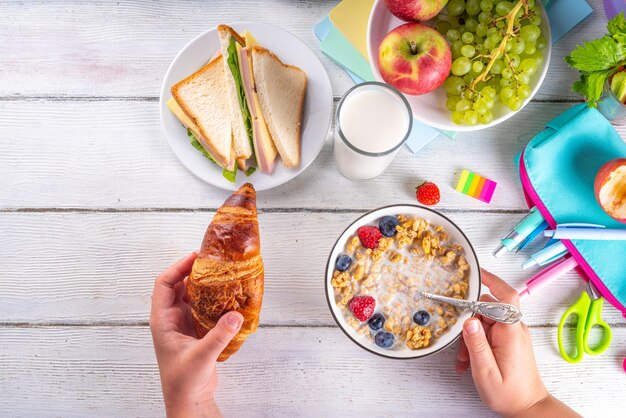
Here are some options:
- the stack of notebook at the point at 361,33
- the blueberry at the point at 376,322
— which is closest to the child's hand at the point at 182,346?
the blueberry at the point at 376,322

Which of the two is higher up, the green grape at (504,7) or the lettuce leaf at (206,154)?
the green grape at (504,7)

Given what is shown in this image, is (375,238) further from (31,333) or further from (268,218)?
(31,333)

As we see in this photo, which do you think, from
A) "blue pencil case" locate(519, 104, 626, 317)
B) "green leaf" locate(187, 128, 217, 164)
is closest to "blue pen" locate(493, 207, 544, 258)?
"blue pencil case" locate(519, 104, 626, 317)

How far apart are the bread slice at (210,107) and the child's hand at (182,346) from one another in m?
0.21

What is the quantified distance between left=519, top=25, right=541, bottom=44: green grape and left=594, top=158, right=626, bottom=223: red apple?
0.28 m

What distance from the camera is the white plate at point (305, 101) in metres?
1.12

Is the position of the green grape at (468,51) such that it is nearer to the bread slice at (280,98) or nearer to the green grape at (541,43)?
the green grape at (541,43)

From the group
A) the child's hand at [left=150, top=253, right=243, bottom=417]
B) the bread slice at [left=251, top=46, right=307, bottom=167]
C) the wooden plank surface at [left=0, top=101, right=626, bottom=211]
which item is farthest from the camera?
the wooden plank surface at [left=0, top=101, right=626, bottom=211]

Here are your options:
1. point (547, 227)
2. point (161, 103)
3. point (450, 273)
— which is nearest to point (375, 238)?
point (450, 273)

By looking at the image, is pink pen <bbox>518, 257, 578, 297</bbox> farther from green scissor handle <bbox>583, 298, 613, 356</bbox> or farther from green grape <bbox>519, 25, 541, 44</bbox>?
green grape <bbox>519, 25, 541, 44</bbox>

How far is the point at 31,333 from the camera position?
119 centimetres

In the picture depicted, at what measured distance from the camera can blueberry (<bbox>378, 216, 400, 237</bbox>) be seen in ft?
3.61

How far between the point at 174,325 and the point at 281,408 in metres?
0.29

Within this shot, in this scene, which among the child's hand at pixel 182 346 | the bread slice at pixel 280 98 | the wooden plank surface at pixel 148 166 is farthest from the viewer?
the wooden plank surface at pixel 148 166
